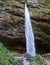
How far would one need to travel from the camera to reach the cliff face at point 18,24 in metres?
14.8

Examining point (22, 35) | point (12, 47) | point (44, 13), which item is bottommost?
point (12, 47)

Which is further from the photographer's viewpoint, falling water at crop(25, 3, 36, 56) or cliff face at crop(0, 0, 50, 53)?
falling water at crop(25, 3, 36, 56)

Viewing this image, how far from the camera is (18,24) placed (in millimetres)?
14914

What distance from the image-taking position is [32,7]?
15.7m

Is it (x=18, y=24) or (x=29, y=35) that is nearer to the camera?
(x=18, y=24)

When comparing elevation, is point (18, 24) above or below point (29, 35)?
above

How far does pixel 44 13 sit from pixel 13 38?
2.40 meters

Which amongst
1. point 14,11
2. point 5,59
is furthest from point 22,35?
point 5,59

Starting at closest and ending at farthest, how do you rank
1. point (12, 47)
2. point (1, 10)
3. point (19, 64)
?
point (19, 64), point (1, 10), point (12, 47)

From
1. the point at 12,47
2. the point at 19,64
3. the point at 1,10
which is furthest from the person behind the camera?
the point at 12,47

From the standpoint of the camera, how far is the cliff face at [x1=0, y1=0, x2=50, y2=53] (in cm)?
1477

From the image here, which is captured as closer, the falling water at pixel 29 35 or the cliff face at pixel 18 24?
the cliff face at pixel 18 24

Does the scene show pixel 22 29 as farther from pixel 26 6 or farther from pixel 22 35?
pixel 26 6

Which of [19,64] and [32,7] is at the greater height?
[32,7]
